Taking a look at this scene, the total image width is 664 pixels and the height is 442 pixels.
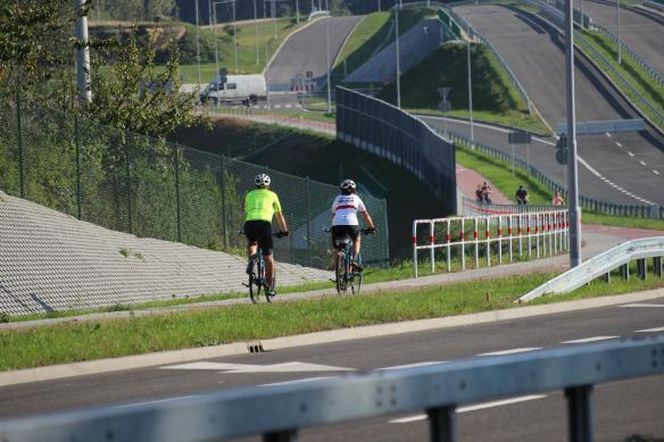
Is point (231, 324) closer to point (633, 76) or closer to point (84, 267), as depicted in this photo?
point (84, 267)

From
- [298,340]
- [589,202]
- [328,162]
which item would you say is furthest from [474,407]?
[328,162]

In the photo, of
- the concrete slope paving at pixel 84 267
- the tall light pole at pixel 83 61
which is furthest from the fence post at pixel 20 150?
the tall light pole at pixel 83 61

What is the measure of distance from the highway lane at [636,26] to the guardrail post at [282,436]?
340 feet

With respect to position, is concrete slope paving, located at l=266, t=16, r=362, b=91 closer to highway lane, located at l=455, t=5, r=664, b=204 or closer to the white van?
the white van

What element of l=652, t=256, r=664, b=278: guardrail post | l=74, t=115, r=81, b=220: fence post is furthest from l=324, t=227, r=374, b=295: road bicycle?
l=74, t=115, r=81, b=220: fence post

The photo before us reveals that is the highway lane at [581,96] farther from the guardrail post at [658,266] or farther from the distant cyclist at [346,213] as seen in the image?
the distant cyclist at [346,213]

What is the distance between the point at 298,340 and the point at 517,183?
55.0m

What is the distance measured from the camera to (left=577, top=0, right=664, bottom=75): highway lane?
113562 mm

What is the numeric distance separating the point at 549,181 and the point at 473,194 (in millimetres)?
5200

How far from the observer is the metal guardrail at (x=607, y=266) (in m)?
22.8

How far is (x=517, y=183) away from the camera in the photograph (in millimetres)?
71625

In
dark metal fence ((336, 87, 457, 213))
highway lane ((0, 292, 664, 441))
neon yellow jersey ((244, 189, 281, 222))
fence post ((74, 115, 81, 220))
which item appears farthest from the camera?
dark metal fence ((336, 87, 457, 213))

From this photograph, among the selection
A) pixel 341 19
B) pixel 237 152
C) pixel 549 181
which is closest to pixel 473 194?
pixel 549 181

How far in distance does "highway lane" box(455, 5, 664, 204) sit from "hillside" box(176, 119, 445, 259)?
879 centimetres
